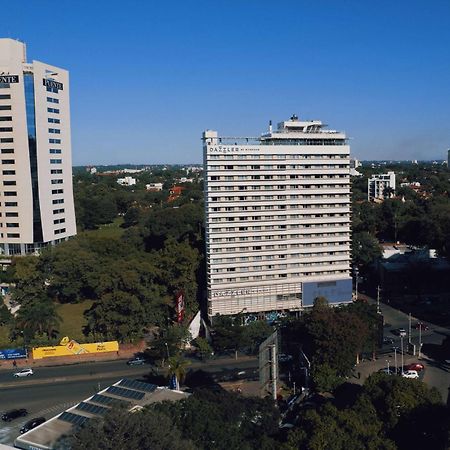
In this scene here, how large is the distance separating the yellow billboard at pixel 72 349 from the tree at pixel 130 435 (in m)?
23.4

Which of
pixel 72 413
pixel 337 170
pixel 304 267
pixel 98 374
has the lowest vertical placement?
pixel 98 374

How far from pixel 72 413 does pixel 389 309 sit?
134 ft

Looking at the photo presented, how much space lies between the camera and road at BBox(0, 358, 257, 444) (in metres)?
37.0

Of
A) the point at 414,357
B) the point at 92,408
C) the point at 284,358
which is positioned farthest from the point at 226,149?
the point at 92,408

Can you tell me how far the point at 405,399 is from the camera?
2733cm

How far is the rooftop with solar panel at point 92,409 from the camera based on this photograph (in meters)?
26.6

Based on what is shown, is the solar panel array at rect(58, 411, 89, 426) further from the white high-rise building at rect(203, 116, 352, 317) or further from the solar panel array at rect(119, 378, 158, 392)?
the white high-rise building at rect(203, 116, 352, 317)

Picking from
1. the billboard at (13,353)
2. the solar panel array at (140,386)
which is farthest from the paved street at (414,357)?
the billboard at (13,353)

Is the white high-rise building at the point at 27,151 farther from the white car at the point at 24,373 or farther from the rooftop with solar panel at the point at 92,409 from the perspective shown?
the rooftop with solar panel at the point at 92,409

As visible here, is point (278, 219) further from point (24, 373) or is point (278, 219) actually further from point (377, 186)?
point (377, 186)

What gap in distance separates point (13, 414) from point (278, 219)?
30619mm

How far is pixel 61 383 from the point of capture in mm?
41469

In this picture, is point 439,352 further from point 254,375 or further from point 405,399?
point 405,399

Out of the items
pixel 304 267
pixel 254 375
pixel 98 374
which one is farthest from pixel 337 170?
pixel 98 374
